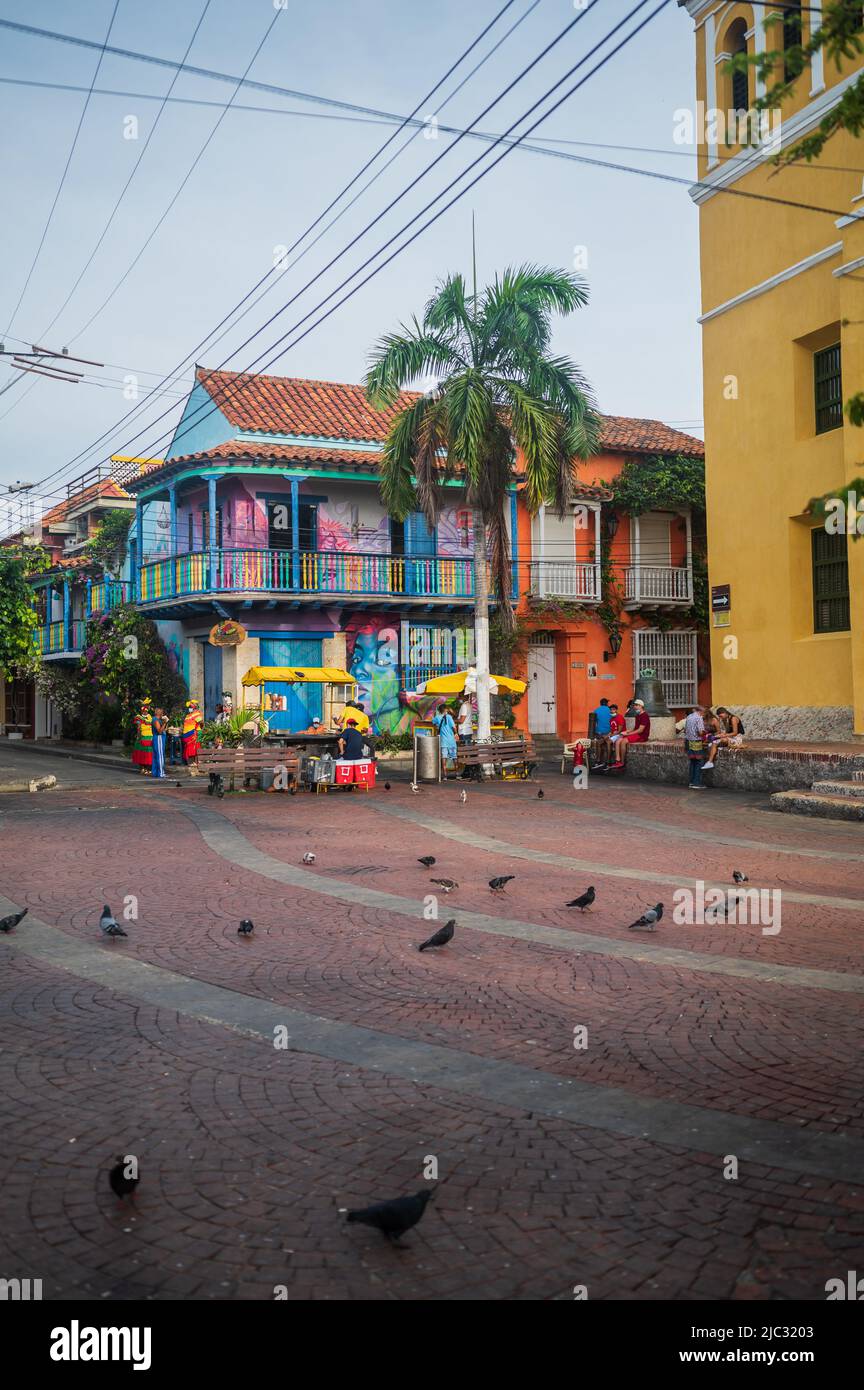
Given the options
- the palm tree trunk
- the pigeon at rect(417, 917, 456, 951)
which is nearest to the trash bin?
the palm tree trunk

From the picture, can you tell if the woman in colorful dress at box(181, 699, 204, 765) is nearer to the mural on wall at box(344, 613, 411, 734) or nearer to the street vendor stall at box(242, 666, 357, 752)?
the street vendor stall at box(242, 666, 357, 752)

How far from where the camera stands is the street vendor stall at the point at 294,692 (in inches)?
921

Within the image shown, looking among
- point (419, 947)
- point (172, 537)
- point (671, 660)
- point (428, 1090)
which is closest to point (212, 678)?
point (172, 537)

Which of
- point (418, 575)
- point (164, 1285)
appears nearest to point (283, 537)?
point (418, 575)

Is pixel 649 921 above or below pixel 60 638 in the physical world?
below

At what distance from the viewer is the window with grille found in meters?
30.9

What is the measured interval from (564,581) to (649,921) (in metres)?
21.8

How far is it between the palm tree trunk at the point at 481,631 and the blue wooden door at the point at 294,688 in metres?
5.75

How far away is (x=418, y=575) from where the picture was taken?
1088 inches

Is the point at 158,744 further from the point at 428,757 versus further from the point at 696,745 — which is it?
the point at 696,745

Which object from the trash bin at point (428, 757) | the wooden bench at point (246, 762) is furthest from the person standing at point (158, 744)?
the trash bin at point (428, 757)

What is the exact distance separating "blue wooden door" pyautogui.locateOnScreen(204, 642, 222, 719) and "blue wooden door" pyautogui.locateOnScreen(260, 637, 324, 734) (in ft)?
3.93

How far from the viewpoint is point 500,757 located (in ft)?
73.4
